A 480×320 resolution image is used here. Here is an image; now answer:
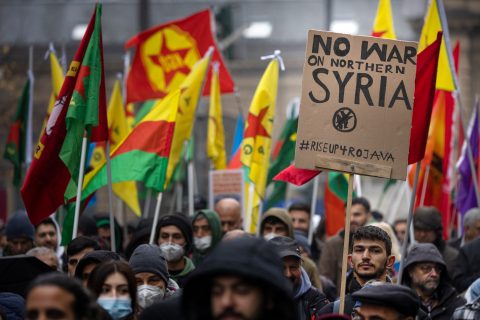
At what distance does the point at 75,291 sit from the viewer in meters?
6.11

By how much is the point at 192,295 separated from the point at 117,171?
6180mm

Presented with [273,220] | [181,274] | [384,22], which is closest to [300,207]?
[384,22]

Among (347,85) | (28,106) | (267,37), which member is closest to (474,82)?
(267,37)

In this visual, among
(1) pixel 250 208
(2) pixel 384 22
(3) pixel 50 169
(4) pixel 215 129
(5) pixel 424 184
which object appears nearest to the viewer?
(3) pixel 50 169

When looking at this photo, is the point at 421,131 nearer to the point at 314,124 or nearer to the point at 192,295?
the point at 314,124

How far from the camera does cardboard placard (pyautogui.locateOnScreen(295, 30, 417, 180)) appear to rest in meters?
8.62

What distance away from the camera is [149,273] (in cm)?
822

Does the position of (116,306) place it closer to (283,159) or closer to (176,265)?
(176,265)

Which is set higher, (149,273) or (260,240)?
(260,240)

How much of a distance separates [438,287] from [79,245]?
2517mm

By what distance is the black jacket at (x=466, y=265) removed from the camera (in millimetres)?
10758

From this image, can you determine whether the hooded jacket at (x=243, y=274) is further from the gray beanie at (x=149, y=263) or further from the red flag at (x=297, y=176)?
the red flag at (x=297, y=176)

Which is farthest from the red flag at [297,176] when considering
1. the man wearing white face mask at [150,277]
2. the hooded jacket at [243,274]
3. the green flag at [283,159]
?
the green flag at [283,159]

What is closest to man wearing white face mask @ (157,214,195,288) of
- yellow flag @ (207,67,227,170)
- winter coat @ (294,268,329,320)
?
winter coat @ (294,268,329,320)
